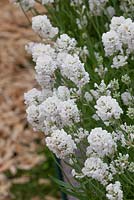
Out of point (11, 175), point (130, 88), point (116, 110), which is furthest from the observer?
point (11, 175)

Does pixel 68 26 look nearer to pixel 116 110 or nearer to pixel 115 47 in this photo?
pixel 115 47

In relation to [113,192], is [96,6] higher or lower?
higher

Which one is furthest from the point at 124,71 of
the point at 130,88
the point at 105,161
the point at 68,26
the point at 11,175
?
the point at 11,175

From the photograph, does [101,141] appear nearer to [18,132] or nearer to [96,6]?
[96,6]

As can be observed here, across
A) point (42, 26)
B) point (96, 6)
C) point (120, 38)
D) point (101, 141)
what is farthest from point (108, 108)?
point (96, 6)

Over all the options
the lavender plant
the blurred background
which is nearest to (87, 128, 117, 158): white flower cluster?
the lavender plant

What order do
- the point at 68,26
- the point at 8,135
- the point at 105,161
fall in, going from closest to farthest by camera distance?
the point at 105,161 < the point at 68,26 < the point at 8,135

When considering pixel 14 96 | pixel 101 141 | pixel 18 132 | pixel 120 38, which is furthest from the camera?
pixel 14 96

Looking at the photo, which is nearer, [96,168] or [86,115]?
[96,168]

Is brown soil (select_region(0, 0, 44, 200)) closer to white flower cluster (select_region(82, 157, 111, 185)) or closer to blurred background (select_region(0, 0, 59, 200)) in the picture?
blurred background (select_region(0, 0, 59, 200))
